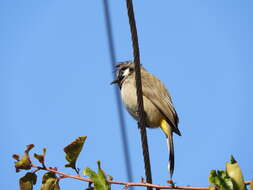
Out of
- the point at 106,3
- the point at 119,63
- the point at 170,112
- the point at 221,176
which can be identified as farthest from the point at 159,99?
the point at 221,176

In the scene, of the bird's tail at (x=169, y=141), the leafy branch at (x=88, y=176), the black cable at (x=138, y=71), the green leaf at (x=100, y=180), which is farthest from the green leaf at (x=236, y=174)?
the bird's tail at (x=169, y=141)

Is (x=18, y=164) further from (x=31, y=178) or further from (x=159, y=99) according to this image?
(x=159, y=99)

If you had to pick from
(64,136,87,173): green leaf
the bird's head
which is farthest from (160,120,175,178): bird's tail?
(64,136,87,173): green leaf

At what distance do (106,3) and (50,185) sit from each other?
388 centimetres

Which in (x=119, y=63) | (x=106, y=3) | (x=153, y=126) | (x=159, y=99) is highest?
(x=106, y=3)

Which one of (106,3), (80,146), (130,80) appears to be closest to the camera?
(80,146)

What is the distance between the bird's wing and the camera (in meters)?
5.71

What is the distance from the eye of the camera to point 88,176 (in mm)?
2242

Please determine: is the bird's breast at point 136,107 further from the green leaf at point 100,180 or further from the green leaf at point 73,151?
the green leaf at point 100,180

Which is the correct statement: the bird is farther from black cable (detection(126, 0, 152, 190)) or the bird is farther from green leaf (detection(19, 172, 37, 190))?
green leaf (detection(19, 172, 37, 190))

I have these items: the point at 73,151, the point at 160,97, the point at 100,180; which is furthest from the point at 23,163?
the point at 160,97

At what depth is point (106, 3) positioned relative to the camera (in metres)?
5.71

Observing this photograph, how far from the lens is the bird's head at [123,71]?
6363 mm

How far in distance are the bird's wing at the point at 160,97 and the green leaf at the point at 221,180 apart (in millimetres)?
3739
